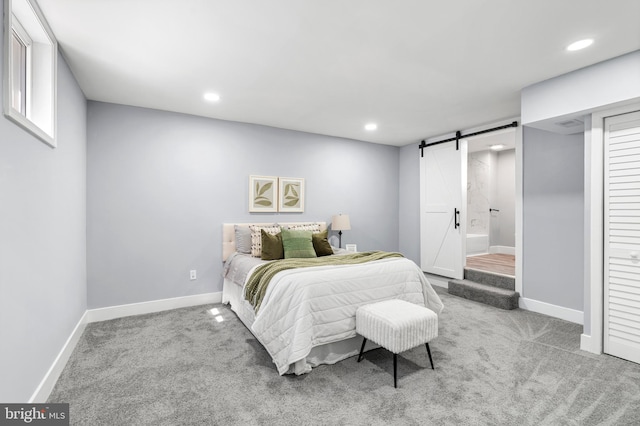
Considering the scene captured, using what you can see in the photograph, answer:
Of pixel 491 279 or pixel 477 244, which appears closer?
pixel 491 279

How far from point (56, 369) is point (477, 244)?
7113mm

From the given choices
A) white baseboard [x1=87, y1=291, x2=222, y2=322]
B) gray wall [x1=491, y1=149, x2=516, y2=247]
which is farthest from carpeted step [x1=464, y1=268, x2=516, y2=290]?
white baseboard [x1=87, y1=291, x2=222, y2=322]

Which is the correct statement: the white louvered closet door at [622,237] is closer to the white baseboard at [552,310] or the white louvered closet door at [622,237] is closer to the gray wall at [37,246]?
the white baseboard at [552,310]

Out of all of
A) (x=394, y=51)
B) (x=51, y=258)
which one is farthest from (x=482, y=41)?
(x=51, y=258)

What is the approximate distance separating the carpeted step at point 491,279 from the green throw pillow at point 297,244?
2623 millimetres

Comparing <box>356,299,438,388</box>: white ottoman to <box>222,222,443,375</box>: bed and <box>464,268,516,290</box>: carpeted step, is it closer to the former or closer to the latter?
<box>222,222,443,375</box>: bed

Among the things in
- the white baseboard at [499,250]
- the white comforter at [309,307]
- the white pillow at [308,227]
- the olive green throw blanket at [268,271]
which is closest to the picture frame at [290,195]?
the white pillow at [308,227]

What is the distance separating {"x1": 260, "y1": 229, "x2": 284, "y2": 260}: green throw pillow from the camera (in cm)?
373

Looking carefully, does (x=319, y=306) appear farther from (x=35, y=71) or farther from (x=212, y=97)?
(x=35, y=71)

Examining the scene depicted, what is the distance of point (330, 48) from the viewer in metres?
2.43

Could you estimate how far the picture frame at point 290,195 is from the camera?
4754 mm

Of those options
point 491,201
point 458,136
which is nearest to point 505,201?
point 491,201

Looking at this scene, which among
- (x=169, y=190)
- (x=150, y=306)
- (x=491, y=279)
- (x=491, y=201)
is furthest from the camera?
(x=491, y=201)

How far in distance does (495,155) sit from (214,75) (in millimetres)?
6607
